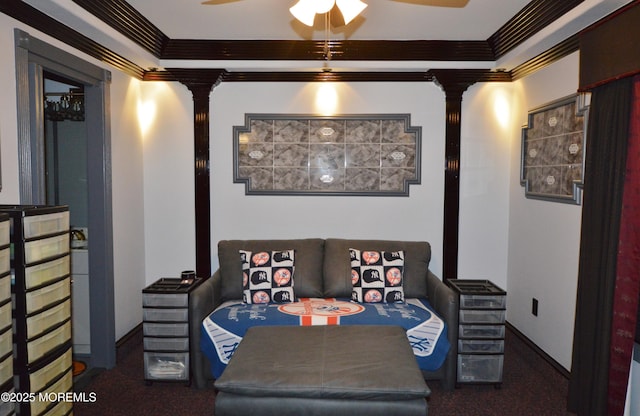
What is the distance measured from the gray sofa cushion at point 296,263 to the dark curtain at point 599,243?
6.20 ft

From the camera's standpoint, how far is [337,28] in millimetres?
3557

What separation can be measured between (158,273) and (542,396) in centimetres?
335

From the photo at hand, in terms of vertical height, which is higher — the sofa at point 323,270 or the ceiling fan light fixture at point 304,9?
the ceiling fan light fixture at point 304,9

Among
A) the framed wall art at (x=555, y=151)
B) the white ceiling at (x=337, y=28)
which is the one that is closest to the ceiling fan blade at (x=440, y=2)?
the white ceiling at (x=337, y=28)

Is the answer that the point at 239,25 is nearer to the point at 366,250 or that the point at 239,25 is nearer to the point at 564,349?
the point at 366,250

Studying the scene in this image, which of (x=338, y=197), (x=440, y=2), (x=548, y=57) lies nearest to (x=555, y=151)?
(x=548, y=57)

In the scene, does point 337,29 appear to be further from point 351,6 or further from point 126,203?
point 126,203

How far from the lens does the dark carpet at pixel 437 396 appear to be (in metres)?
2.96

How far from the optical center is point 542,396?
3150 millimetres

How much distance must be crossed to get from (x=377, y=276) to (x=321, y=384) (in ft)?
5.32

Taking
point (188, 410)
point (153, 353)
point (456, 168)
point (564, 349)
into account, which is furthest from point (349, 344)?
point (456, 168)

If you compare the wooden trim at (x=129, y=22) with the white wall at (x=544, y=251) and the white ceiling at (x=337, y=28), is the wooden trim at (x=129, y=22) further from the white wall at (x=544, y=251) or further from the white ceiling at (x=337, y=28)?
the white wall at (x=544, y=251)

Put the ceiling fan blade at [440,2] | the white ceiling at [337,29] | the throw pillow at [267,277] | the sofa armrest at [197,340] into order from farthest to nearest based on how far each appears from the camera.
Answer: the throw pillow at [267,277], the sofa armrest at [197,340], the white ceiling at [337,29], the ceiling fan blade at [440,2]

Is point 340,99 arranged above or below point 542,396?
above
